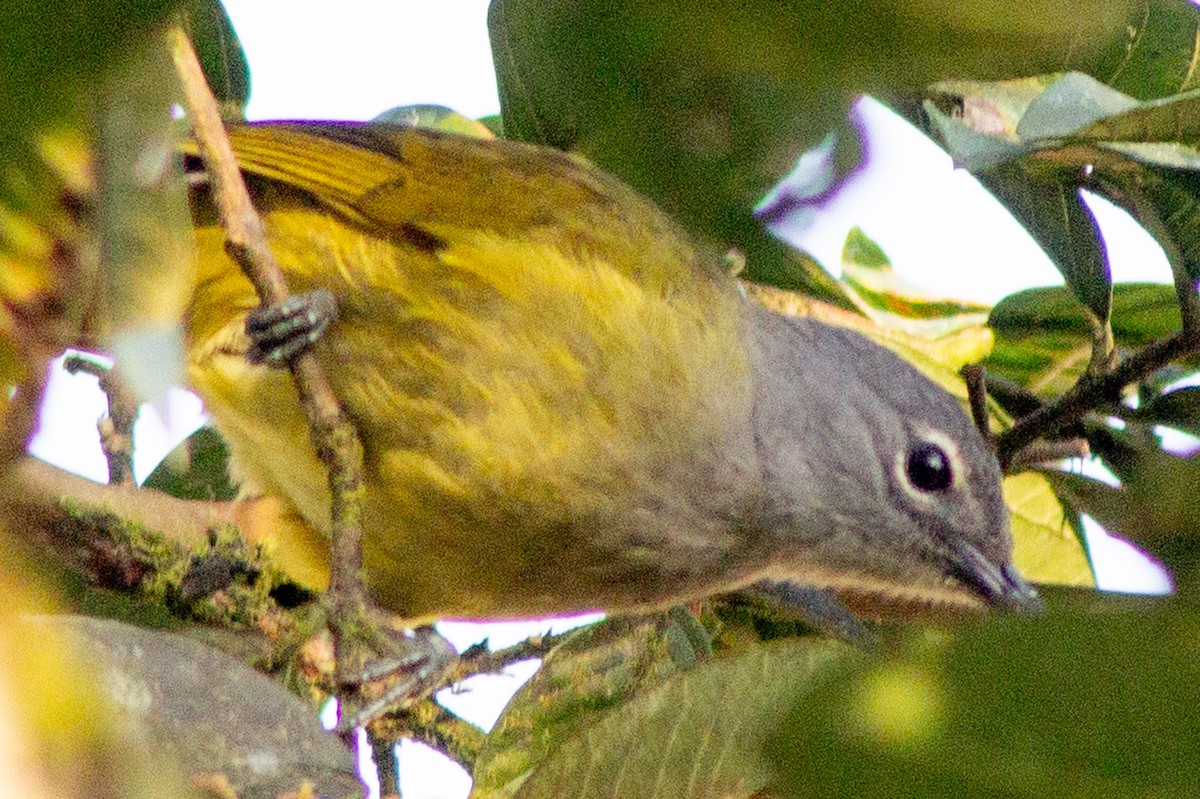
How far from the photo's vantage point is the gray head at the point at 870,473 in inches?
134

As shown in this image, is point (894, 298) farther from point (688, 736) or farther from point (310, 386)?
point (688, 736)

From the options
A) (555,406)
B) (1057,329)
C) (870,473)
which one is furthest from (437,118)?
(1057,329)

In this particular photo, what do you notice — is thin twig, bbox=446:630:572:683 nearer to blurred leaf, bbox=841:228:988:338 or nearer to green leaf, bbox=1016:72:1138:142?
blurred leaf, bbox=841:228:988:338

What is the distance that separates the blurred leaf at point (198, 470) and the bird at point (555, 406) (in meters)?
0.54

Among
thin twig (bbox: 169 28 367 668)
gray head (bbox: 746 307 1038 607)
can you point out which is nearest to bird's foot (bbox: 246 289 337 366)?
thin twig (bbox: 169 28 367 668)

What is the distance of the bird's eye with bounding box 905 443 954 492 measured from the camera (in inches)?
137

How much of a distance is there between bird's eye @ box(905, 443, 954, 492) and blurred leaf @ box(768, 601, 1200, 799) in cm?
252

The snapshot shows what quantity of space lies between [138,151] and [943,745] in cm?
80

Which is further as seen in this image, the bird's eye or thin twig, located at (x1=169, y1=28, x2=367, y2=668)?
the bird's eye

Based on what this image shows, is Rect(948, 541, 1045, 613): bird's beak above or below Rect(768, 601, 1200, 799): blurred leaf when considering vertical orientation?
below

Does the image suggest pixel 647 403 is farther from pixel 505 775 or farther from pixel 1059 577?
pixel 1059 577

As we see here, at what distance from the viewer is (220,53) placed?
271cm

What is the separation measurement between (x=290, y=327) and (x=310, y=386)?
47 cm

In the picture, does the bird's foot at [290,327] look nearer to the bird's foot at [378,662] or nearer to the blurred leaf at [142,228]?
the bird's foot at [378,662]
